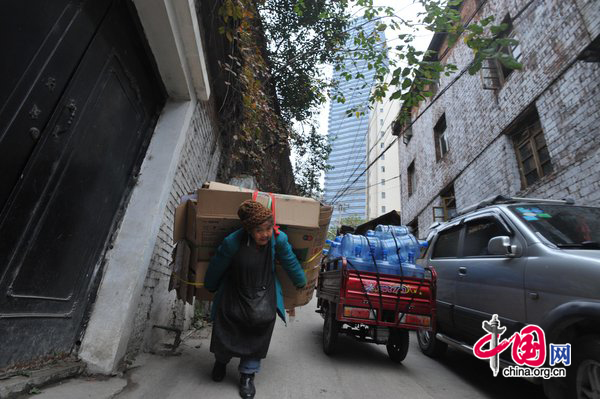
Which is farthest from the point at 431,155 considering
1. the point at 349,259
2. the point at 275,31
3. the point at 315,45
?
the point at 349,259

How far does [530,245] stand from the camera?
2.93 metres

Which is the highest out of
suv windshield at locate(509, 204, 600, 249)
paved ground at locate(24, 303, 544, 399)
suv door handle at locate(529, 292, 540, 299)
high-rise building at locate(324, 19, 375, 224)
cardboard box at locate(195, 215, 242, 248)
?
high-rise building at locate(324, 19, 375, 224)

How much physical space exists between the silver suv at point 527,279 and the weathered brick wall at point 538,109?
115 inches

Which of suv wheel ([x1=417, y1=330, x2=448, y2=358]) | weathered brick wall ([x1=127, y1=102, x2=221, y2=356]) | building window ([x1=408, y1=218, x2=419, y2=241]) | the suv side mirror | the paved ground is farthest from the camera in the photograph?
building window ([x1=408, y1=218, x2=419, y2=241])

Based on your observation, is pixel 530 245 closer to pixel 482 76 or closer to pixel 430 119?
pixel 482 76

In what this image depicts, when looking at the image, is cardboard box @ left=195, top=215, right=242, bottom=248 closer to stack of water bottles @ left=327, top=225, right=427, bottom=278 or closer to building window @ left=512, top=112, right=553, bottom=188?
stack of water bottles @ left=327, top=225, right=427, bottom=278

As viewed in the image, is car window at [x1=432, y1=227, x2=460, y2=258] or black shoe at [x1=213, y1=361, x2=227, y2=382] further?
car window at [x1=432, y1=227, x2=460, y2=258]

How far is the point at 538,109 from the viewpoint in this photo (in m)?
6.86

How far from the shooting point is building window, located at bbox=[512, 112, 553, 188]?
269 inches

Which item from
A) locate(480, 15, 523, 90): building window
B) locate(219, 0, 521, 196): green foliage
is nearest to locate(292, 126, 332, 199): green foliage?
locate(219, 0, 521, 196): green foliage

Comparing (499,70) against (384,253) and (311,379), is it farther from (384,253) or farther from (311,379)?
(311,379)

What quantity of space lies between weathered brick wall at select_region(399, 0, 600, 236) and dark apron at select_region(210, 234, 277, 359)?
596 centimetres

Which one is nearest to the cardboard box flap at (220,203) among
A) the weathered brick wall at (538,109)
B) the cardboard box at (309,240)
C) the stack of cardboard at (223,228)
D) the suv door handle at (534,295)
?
the stack of cardboard at (223,228)

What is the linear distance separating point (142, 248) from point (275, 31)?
7.83m
